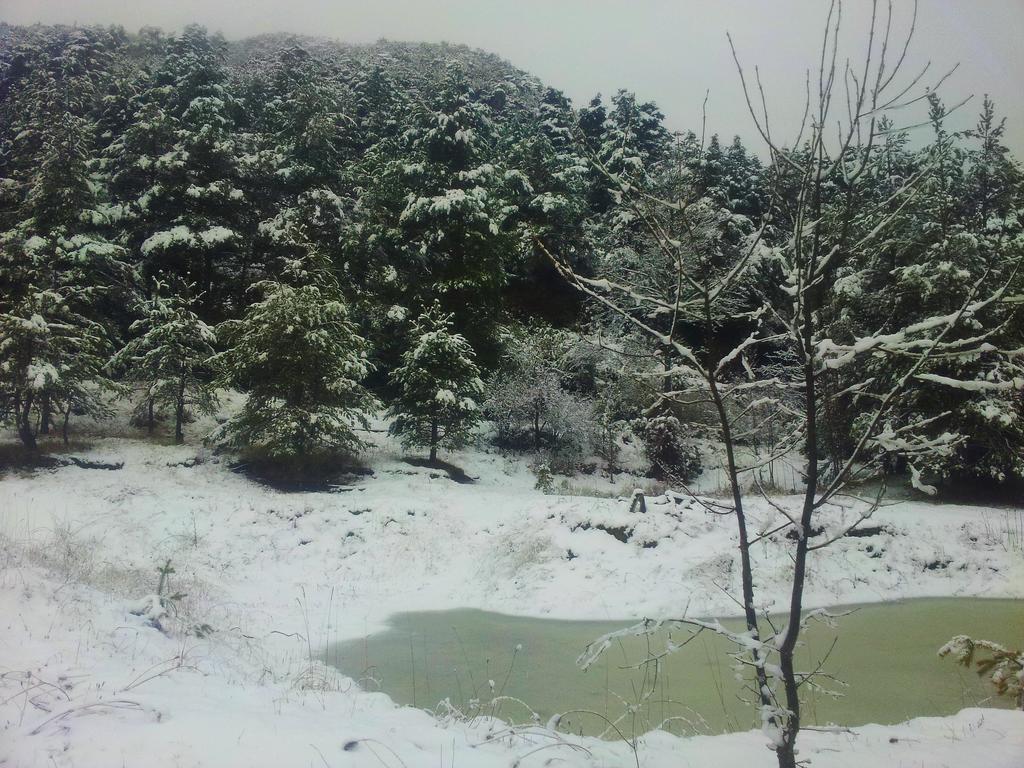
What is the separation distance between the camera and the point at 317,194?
2280 cm

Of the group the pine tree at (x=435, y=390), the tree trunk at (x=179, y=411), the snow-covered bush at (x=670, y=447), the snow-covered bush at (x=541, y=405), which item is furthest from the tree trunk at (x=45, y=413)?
the snow-covered bush at (x=670, y=447)

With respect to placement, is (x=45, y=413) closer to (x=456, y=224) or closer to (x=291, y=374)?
(x=291, y=374)

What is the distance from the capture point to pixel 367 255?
22.3 metres

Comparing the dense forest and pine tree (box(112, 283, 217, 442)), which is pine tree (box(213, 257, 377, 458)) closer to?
the dense forest

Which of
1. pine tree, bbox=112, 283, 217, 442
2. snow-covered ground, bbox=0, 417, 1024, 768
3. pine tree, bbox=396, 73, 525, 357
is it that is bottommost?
snow-covered ground, bbox=0, 417, 1024, 768

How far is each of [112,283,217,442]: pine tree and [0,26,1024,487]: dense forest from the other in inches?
2.8

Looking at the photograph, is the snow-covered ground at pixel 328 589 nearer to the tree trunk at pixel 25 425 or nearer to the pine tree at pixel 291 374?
the tree trunk at pixel 25 425

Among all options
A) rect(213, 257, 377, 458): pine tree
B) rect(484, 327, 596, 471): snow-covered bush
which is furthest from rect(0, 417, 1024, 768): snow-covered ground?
rect(484, 327, 596, 471): snow-covered bush

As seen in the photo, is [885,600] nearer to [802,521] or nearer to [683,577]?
[683,577]

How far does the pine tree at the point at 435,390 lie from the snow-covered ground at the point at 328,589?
43.3 inches

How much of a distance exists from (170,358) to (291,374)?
3528mm

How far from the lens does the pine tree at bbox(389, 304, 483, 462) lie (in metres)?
16.9

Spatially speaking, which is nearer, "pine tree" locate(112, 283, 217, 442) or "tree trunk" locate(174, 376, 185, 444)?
"pine tree" locate(112, 283, 217, 442)

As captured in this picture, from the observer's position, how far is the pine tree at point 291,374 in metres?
14.6
